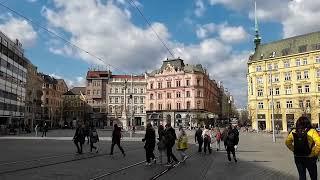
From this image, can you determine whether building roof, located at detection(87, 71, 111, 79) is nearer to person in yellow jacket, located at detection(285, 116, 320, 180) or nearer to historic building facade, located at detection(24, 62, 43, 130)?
historic building facade, located at detection(24, 62, 43, 130)

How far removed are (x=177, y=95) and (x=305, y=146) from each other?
101430 mm

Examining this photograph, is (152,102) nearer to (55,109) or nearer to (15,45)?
(55,109)

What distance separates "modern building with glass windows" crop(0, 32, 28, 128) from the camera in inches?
2667

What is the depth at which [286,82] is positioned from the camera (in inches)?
3322

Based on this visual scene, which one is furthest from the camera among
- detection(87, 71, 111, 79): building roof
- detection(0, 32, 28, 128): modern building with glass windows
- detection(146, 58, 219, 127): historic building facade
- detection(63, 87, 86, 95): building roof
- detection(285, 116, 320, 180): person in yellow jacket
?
detection(63, 87, 86, 95): building roof

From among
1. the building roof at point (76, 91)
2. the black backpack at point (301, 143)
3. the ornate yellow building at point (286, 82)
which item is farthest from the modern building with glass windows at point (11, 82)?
the building roof at point (76, 91)

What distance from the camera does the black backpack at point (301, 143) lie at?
834cm

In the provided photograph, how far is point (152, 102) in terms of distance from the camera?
11388 centimetres

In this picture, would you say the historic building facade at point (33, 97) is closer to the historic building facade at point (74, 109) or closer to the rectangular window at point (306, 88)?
the historic building facade at point (74, 109)

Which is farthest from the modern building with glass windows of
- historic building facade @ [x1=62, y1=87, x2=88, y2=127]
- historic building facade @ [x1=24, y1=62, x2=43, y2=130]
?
historic building facade @ [x1=62, y1=87, x2=88, y2=127]

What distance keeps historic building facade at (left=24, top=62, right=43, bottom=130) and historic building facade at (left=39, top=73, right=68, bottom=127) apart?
678 centimetres

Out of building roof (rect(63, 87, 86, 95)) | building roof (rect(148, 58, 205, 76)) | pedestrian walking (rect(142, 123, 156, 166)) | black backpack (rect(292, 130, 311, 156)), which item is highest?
building roof (rect(148, 58, 205, 76))

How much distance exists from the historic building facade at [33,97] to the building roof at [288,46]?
173 ft

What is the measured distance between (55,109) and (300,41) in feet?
265
